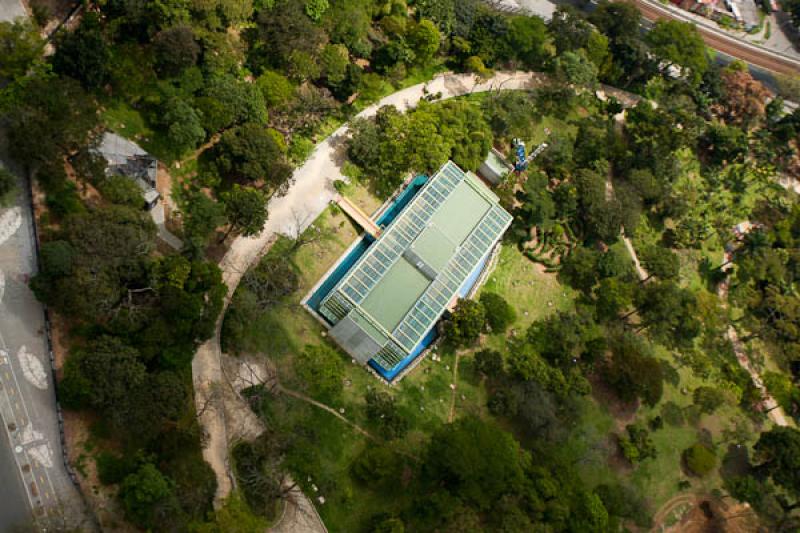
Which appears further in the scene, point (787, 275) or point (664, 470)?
point (787, 275)

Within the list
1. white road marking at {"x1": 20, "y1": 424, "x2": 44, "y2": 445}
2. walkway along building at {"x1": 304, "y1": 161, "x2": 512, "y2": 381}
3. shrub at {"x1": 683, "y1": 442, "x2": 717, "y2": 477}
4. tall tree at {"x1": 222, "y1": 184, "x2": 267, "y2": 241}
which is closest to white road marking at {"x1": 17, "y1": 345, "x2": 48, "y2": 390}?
white road marking at {"x1": 20, "y1": 424, "x2": 44, "y2": 445}

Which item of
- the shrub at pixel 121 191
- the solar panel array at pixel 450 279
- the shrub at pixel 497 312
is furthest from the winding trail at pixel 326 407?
the shrub at pixel 121 191

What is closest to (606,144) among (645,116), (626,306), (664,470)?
(645,116)

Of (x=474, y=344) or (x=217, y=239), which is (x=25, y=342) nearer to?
(x=217, y=239)

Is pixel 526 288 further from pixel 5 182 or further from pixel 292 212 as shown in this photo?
pixel 5 182

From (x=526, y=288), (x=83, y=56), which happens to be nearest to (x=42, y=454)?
(x=83, y=56)

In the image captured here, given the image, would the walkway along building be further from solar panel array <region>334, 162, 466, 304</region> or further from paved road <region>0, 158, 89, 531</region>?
paved road <region>0, 158, 89, 531</region>
